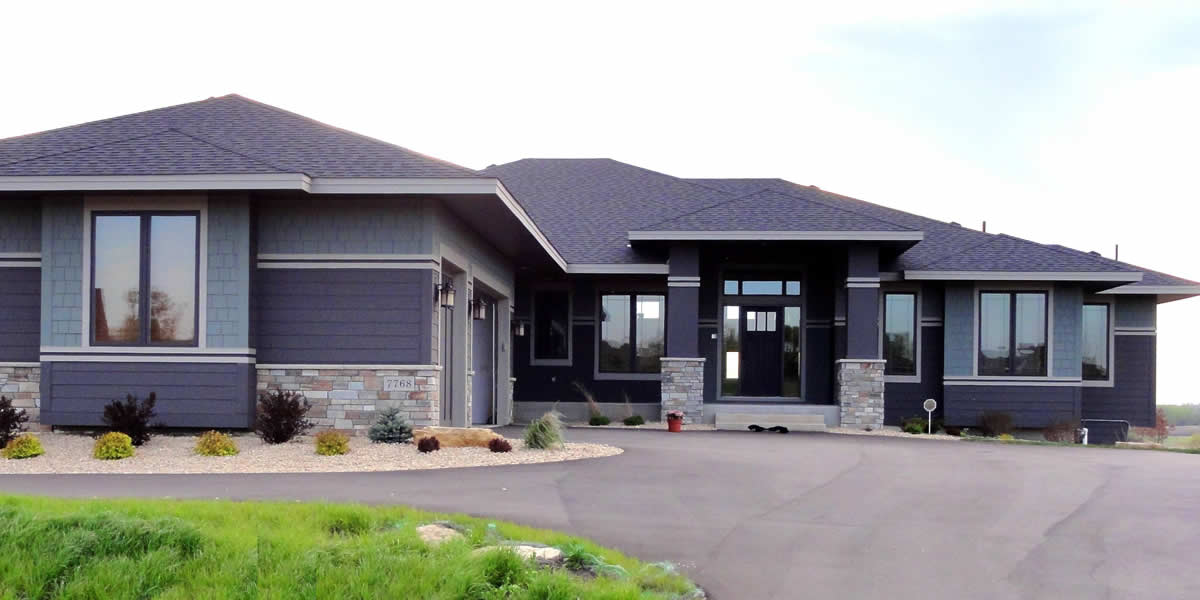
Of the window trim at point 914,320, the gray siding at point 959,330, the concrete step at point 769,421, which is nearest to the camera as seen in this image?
the concrete step at point 769,421

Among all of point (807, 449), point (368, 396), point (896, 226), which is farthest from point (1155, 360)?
point (368, 396)

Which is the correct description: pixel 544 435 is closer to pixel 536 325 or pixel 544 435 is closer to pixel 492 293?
pixel 492 293

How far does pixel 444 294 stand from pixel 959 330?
40.2 ft

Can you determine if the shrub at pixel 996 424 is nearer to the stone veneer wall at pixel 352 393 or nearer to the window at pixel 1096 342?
the window at pixel 1096 342

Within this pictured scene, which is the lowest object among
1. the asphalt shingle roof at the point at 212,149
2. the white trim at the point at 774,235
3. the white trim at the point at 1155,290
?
the white trim at the point at 1155,290

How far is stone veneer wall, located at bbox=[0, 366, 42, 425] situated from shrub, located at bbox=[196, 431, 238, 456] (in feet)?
11.6

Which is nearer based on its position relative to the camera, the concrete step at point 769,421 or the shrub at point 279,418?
the shrub at point 279,418

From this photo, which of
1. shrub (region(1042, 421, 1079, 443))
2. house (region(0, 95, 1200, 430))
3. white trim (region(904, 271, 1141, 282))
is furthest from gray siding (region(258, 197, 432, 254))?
shrub (region(1042, 421, 1079, 443))

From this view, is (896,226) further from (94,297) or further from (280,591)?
(280,591)

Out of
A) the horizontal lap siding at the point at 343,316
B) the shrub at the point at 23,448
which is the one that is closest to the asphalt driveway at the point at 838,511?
the shrub at the point at 23,448

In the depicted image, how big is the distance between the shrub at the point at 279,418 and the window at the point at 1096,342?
A: 18.5 metres

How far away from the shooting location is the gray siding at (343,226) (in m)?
14.8

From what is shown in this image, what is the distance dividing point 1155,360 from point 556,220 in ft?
47.7

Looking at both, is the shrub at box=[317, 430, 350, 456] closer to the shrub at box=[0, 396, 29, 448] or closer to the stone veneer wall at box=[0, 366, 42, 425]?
the shrub at box=[0, 396, 29, 448]
